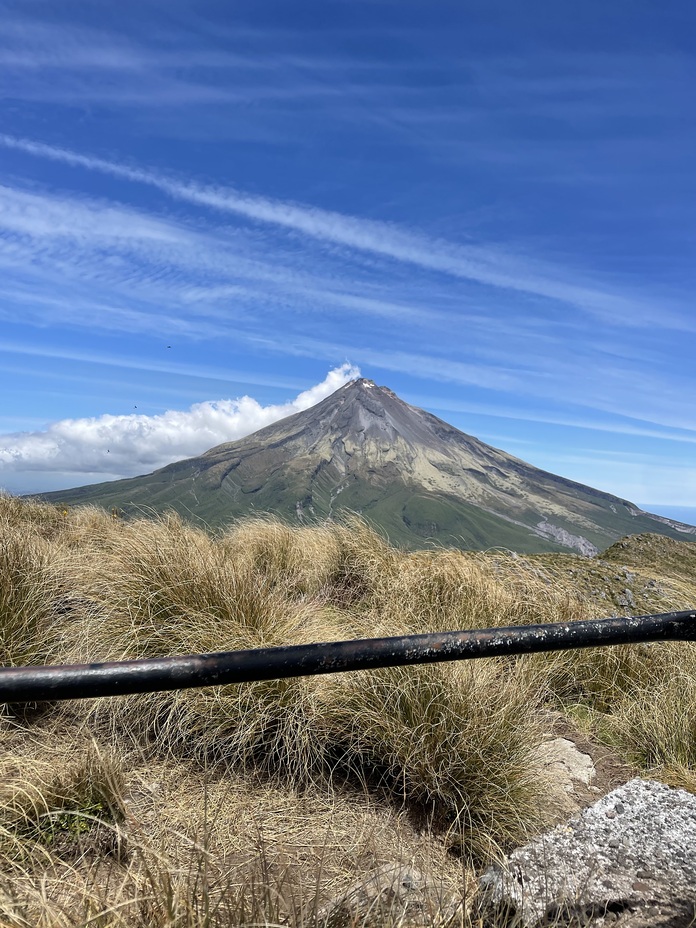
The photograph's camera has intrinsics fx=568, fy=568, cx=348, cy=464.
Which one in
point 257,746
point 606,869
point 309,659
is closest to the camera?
point 309,659

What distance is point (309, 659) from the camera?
4.09ft

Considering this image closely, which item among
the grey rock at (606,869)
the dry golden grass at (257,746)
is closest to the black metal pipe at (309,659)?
the dry golden grass at (257,746)

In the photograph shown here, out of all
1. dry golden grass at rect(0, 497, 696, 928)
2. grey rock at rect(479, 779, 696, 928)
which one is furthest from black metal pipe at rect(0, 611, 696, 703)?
grey rock at rect(479, 779, 696, 928)

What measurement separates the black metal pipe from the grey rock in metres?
0.99

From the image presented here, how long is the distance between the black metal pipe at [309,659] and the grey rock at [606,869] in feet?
3.25

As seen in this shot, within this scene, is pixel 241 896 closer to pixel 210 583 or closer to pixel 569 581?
pixel 210 583

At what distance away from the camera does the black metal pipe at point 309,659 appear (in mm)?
1053

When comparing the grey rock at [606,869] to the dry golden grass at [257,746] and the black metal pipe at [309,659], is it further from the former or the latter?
the black metal pipe at [309,659]

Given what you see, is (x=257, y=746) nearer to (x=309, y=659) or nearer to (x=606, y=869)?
(x=606, y=869)

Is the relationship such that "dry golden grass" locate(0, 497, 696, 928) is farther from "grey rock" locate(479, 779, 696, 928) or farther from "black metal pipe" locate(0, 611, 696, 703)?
"black metal pipe" locate(0, 611, 696, 703)

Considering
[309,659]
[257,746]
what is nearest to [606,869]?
[309,659]

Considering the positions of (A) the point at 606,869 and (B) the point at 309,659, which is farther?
(A) the point at 606,869

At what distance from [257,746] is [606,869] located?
2.19 m

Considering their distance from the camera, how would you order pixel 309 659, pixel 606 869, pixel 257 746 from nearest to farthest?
pixel 309 659
pixel 606 869
pixel 257 746
